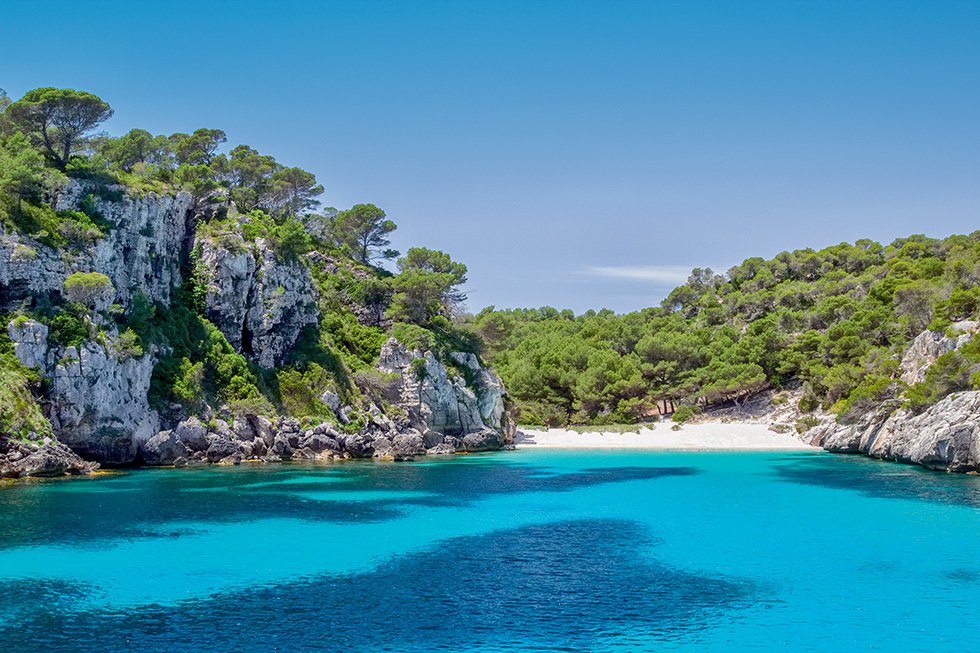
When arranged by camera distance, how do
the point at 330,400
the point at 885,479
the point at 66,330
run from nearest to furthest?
the point at 885,479
the point at 66,330
the point at 330,400

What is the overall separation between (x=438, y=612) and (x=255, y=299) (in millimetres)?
49727

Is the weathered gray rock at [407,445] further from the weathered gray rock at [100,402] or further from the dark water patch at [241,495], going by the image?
the weathered gray rock at [100,402]

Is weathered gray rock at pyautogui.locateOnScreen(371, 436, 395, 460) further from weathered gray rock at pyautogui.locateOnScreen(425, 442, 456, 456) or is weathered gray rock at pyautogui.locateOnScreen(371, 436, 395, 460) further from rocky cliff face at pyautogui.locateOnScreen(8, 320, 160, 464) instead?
rocky cliff face at pyautogui.locateOnScreen(8, 320, 160, 464)

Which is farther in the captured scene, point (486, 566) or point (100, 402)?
point (100, 402)

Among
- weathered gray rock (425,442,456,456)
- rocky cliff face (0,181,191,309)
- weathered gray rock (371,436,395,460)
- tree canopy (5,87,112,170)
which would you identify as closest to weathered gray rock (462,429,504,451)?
weathered gray rock (425,442,456,456)

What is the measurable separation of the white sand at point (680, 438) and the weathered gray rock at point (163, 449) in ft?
112

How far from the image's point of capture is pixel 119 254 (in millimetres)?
51906

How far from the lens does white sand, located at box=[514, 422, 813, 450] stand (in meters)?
68.4

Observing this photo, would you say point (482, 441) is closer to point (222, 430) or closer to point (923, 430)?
point (222, 430)

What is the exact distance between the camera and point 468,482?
42.3 meters

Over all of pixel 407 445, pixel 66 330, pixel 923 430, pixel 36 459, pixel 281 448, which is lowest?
pixel 407 445

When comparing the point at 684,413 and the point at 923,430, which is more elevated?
the point at 923,430

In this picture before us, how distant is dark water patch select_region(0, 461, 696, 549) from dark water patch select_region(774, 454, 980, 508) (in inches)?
329

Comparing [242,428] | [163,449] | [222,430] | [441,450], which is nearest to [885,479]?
[441,450]
